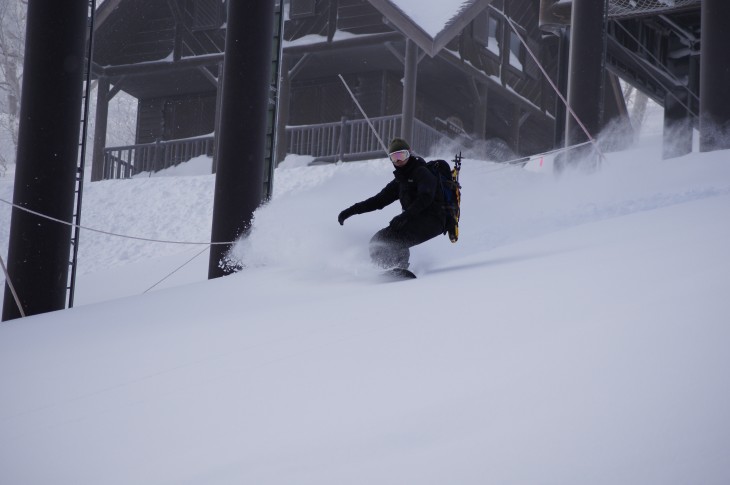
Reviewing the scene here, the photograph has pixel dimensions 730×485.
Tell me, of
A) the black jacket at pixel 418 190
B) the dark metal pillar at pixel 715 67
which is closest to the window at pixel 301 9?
the dark metal pillar at pixel 715 67

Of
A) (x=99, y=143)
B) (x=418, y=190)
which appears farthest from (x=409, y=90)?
(x=418, y=190)

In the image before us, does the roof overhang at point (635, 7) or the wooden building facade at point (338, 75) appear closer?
the roof overhang at point (635, 7)

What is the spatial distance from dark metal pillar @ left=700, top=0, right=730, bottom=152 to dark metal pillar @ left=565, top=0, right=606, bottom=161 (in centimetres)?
181

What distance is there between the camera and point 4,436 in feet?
13.5

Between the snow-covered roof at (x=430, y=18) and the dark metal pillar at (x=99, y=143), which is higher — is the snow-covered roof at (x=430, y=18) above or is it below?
above

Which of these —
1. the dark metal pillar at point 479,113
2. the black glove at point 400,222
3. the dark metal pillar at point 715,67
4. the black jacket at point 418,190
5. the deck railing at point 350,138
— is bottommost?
the black glove at point 400,222

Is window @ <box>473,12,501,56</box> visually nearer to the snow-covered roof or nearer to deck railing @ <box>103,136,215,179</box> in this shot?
the snow-covered roof

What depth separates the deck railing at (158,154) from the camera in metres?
22.4

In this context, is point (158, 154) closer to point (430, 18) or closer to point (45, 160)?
point (430, 18)

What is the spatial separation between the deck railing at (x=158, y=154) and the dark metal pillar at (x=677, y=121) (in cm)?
1016

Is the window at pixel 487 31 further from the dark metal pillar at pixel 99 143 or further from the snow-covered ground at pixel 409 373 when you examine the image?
the snow-covered ground at pixel 409 373

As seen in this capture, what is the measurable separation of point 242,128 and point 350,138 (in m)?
10.2

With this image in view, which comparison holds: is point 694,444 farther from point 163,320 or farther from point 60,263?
point 60,263

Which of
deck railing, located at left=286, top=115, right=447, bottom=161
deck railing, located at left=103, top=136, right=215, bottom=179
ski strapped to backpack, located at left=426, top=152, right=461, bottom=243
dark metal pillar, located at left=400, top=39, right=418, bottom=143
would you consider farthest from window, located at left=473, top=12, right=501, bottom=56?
ski strapped to backpack, located at left=426, top=152, right=461, bottom=243
